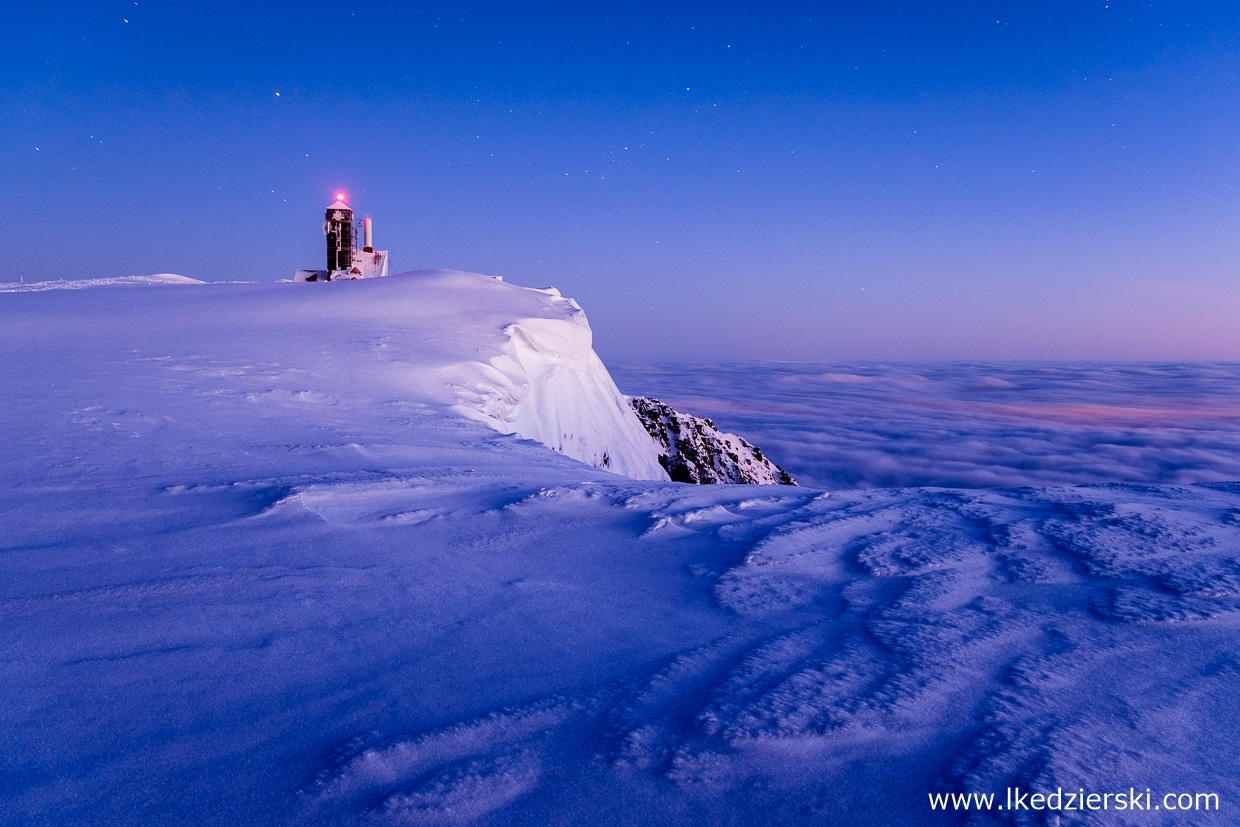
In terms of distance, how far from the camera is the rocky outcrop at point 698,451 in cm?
1282

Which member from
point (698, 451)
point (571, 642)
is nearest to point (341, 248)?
point (698, 451)

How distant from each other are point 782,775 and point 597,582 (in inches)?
37.5

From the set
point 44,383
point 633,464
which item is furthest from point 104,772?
point 633,464

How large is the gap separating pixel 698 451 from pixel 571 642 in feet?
38.4

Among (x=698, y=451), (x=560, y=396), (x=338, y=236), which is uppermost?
(x=338, y=236)

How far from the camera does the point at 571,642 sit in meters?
1.75

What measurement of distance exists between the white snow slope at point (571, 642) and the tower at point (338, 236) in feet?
69.7

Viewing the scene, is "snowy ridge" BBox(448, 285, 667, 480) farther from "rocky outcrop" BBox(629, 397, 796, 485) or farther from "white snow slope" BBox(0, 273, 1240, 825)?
"white snow slope" BBox(0, 273, 1240, 825)

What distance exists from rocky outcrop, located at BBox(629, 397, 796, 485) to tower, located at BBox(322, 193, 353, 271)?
552 inches

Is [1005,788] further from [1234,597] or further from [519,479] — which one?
[519,479]

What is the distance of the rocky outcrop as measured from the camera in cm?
1282

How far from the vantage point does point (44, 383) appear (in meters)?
4.34

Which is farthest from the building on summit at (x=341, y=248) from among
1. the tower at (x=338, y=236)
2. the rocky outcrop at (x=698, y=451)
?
the rocky outcrop at (x=698, y=451)

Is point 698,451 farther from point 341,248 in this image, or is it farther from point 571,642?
point 341,248
